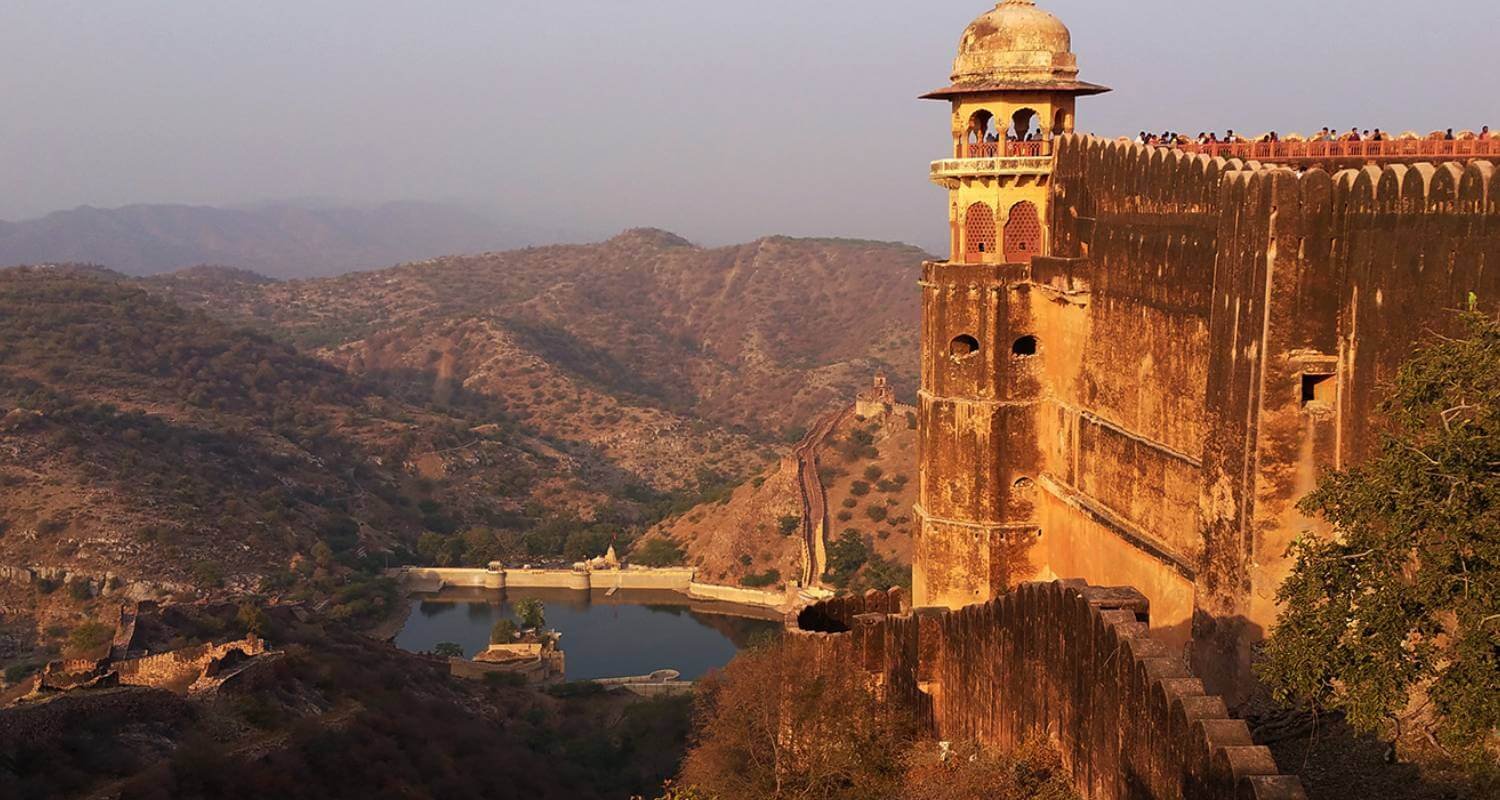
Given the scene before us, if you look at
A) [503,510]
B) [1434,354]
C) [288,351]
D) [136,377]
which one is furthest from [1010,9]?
[288,351]

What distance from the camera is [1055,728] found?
10.0 meters

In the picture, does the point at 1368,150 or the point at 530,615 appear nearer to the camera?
the point at 1368,150

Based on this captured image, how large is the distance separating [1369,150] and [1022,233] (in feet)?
13.1

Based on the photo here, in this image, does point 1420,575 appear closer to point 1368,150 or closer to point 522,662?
point 1368,150

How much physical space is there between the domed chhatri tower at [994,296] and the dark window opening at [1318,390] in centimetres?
598

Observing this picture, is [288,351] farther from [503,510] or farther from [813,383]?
[813,383]

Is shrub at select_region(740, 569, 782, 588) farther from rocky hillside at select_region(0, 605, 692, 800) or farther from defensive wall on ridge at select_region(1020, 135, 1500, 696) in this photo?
defensive wall on ridge at select_region(1020, 135, 1500, 696)

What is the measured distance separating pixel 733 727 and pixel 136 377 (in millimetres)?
67375

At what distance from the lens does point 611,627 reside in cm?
5875

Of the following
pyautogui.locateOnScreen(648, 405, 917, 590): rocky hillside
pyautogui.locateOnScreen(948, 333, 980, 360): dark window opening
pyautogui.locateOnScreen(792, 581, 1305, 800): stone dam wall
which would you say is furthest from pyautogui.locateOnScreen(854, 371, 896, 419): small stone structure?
pyautogui.locateOnScreen(792, 581, 1305, 800): stone dam wall

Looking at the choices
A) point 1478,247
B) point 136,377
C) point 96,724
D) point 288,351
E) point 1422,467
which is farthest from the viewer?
point 288,351

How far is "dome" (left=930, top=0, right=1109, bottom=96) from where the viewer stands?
56.3 ft

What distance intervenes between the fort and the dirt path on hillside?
38415mm

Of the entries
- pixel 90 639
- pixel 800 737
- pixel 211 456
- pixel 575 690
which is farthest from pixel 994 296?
pixel 211 456
